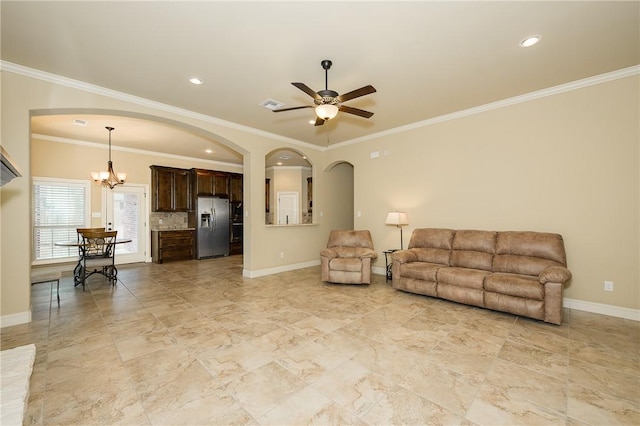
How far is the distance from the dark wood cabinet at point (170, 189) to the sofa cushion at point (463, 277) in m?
6.79

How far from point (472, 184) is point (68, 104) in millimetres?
5829

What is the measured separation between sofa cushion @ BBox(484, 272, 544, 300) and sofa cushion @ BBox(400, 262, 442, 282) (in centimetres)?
68

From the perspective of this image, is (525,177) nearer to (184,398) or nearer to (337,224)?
(337,224)

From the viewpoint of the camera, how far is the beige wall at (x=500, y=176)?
3215 millimetres

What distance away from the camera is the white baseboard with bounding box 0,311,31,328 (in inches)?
122

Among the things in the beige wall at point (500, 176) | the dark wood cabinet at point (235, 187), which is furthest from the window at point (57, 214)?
the beige wall at point (500, 176)

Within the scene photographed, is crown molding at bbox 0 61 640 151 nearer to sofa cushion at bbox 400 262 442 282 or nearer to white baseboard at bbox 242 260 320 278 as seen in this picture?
sofa cushion at bbox 400 262 442 282

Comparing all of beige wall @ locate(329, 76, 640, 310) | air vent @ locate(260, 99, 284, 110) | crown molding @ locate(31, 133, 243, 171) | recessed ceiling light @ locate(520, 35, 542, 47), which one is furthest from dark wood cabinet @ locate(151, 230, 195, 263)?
recessed ceiling light @ locate(520, 35, 542, 47)

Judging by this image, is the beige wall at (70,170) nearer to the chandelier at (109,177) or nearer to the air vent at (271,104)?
the chandelier at (109,177)

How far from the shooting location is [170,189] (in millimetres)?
7465

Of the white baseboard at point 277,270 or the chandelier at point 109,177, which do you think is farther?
the chandelier at point 109,177

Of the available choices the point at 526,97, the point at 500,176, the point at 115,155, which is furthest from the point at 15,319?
the point at 526,97

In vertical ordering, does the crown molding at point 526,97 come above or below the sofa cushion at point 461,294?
above

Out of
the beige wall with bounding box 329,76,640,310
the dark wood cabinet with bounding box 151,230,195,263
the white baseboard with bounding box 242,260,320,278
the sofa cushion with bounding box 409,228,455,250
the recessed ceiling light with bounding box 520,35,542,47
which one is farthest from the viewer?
the dark wood cabinet with bounding box 151,230,195,263
